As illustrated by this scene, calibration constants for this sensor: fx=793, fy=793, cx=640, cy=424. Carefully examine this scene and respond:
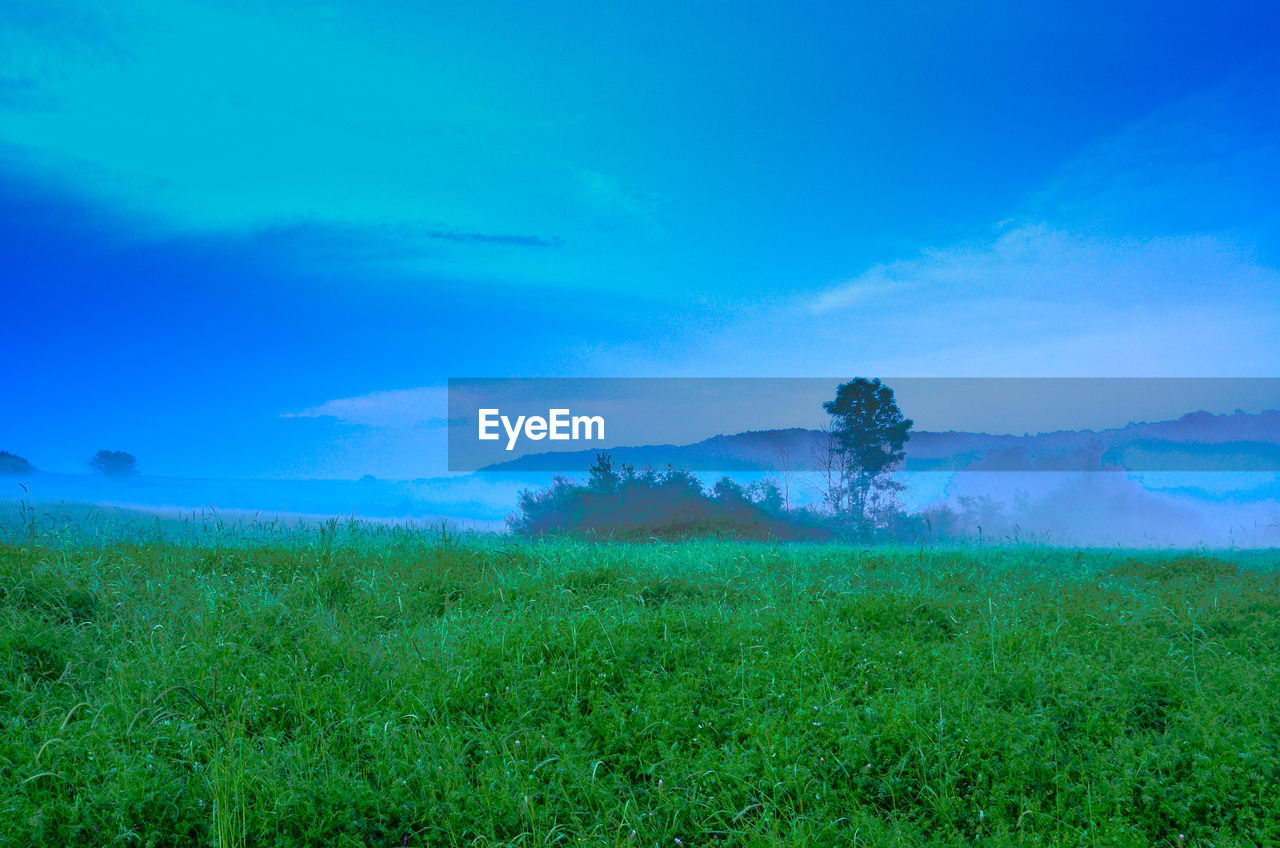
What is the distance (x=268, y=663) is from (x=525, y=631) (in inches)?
85.6

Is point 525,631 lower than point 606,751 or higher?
higher

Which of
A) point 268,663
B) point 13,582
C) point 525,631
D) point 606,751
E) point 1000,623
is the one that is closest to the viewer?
point 606,751

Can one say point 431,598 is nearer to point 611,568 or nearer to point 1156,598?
point 611,568

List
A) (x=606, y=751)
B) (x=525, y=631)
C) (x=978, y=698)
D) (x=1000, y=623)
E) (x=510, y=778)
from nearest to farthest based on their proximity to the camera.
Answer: (x=510, y=778), (x=606, y=751), (x=978, y=698), (x=525, y=631), (x=1000, y=623)

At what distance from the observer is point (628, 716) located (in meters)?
6.04

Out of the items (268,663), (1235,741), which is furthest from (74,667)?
(1235,741)

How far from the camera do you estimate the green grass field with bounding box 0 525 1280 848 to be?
16.3ft

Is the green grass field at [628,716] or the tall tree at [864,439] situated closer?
the green grass field at [628,716]

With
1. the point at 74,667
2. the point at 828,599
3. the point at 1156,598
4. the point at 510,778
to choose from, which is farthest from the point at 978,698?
the point at 74,667

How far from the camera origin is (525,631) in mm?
7266

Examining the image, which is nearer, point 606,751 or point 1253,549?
point 606,751

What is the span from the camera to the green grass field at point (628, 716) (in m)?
4.97

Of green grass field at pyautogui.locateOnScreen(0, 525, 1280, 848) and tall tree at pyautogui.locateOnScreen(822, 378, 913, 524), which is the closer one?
green grass field at pyautogui.locateOnScreen(0, 525, 1280, 848)

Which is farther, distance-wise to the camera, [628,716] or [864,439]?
[864,439]
